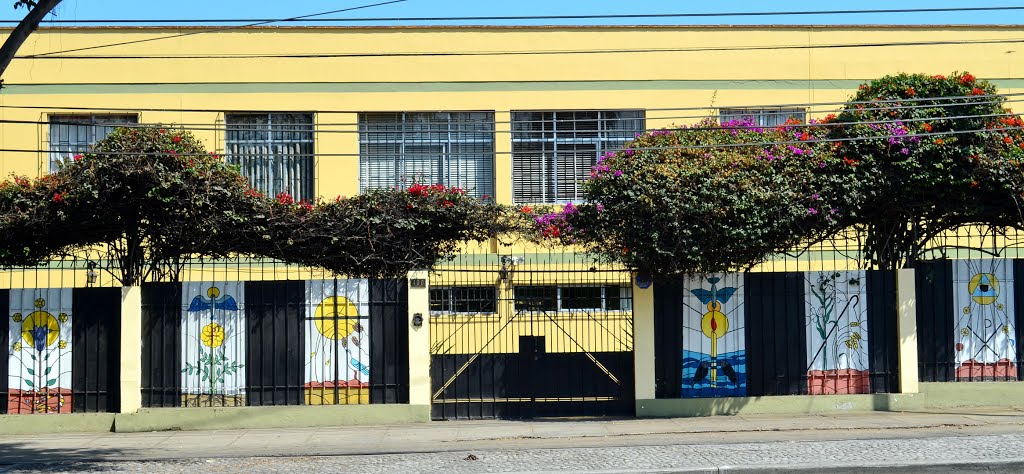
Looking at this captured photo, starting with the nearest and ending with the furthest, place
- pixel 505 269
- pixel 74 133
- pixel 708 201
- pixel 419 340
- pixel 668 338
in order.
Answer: pixel 708 201, pixel 419 340, pixel 668 338, pixel 505 269, pixel 74 133

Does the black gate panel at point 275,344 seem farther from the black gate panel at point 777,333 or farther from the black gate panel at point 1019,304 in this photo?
the black gate panel at point 1019,304

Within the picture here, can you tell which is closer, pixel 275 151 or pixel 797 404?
pixel 797 404

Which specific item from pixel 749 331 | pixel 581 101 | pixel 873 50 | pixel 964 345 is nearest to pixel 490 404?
pixel 749 331

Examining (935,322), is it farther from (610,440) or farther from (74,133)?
(74,133)

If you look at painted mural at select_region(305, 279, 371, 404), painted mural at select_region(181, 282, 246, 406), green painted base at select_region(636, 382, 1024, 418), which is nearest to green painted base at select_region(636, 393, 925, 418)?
green painted base at select_region(636, 382, 1024, 418)

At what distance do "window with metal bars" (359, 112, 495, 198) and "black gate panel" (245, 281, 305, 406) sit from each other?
642 cm

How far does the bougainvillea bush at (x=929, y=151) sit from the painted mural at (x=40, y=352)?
10303mm

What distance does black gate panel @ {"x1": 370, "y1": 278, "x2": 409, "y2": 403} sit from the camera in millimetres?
12812

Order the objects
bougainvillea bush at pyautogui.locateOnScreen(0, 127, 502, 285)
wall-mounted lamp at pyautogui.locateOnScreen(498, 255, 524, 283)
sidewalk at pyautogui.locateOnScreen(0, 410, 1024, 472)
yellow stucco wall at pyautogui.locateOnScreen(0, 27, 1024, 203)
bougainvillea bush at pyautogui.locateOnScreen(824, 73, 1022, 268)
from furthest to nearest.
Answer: yellow stucco wall at pyautogui.locateOnScreen(0, 27, 1024, 203) → wall-mounted lamp at pyautogui.locateOnScreen(498, 255, 524, 283) → bougainvillea bush at pyautogui.locateOnScreen(824, 73, 1022, 268) → bougainvillea bush at pyautogui.locateOnScreen(0, 127, 502, 285) → sidewalk at pyautogui.locateOnScreen(0, 410, 1024, 472)

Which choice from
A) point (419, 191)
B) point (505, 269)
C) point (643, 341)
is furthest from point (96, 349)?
point (643, 341)

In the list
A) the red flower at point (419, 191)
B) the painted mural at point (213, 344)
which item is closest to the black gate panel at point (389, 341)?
the red flower at point (419, 191)

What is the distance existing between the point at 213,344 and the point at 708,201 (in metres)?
6.69

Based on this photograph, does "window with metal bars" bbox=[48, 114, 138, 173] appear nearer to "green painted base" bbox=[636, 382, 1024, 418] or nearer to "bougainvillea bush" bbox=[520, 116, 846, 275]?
"bougainvillea bush" bbox=[520, 116, 846, 275]

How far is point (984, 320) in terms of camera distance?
13.1m
